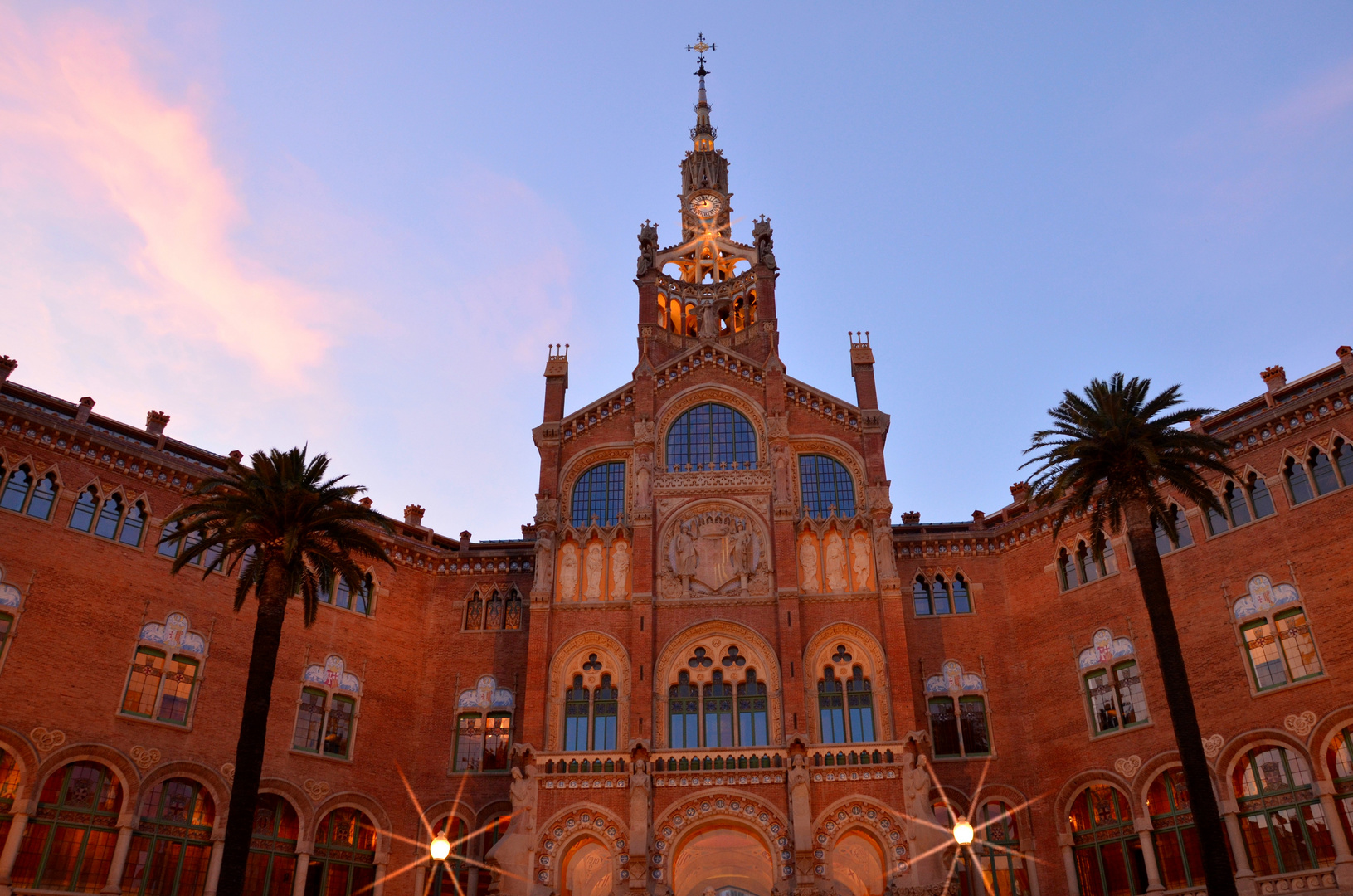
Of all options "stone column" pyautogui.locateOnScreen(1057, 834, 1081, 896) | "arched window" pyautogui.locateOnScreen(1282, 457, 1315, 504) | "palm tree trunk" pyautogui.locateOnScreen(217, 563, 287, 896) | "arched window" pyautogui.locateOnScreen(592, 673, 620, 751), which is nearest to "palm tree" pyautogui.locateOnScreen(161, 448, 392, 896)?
"palm tree trunk" pyautogui.locateOnScreen(217, 563, 287, 896)

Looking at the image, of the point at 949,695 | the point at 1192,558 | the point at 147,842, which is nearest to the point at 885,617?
the point at 949,695

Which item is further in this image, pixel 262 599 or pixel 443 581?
pixel 443 581

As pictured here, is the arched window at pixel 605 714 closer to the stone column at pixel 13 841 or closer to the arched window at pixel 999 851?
the arched window at pixel 999 851

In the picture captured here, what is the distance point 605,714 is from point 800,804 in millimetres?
7994

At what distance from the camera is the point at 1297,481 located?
3612 cm

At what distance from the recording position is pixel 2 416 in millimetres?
35531

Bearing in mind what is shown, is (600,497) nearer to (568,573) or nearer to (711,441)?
(568,573)

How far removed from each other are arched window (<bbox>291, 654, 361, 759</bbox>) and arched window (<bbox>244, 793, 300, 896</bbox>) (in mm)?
2195

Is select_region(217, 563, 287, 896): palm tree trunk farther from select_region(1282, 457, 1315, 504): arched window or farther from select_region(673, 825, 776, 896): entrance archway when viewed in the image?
select_region(1282, 457, 1315, 504): arched window

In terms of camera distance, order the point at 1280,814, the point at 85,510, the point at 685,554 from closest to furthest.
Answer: the point at 1280,814 → the point at 85,510 → the point at 685,554

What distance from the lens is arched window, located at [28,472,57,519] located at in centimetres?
3566

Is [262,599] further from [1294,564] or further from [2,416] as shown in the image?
[1294,564]

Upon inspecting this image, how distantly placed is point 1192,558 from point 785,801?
16680mm

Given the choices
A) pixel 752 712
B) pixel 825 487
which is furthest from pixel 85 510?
pixel 825 487
